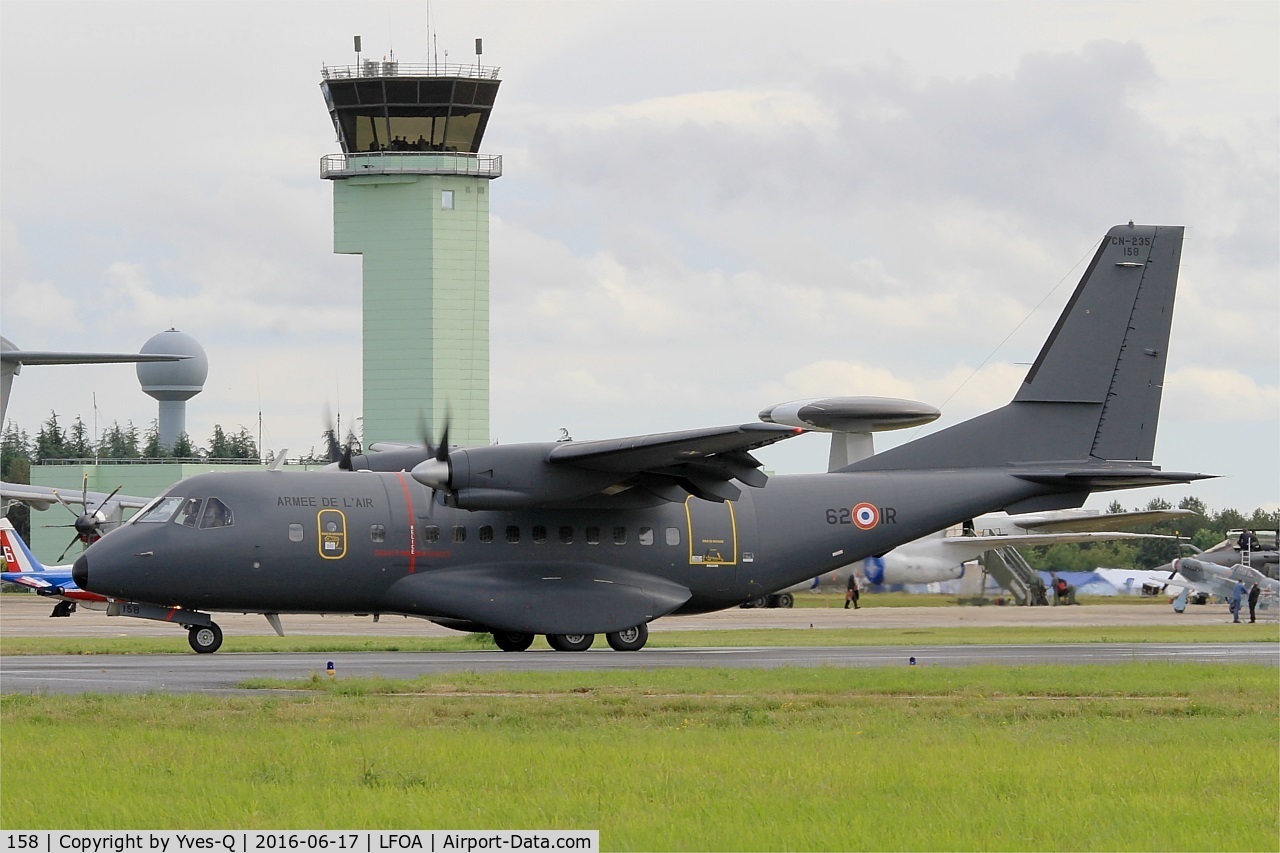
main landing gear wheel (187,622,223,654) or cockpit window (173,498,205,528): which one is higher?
cockpit window (173,498,205,528)

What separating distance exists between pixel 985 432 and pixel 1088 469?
177 centimetres

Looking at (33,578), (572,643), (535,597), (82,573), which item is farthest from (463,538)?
(33,578)

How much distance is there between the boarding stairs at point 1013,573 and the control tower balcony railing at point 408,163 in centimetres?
3146

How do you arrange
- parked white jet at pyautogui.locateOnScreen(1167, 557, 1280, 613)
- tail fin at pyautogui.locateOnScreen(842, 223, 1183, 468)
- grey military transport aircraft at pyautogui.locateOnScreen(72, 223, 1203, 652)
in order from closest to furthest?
grey military transport aircraft at pyautogui.locateOnScreen(72, 223, 1203, 652) → tail fin at pyautogui.locateOnScreen(842, 223, 1183, 468) → parked white jet at pyautogui.locateOnScreen(1167, 557, 1280, 613)

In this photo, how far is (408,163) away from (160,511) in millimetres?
51778

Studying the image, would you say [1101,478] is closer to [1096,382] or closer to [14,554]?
[1096,382]

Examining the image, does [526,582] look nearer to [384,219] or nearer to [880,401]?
[880,401]

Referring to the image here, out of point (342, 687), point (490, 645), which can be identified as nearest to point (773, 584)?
point (490, 645)

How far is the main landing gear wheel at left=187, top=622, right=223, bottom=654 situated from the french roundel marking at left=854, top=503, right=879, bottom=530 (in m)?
10.3

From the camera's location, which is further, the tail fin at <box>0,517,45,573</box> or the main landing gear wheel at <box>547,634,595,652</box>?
the tail fin at <box>0,517,45,573</box>

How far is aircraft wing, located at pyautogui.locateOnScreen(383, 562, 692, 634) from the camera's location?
948 inches

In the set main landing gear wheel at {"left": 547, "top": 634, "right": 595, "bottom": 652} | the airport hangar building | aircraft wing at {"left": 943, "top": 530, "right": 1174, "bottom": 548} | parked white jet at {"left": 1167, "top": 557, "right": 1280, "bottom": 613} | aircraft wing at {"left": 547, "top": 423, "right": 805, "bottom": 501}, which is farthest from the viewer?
the airport hangar building

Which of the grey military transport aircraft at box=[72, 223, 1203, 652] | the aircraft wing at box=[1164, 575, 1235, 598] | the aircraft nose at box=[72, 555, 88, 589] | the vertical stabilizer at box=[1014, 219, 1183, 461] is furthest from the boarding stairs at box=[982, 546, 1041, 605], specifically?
the aircraft nose at box=[72, 555, 88, 589]

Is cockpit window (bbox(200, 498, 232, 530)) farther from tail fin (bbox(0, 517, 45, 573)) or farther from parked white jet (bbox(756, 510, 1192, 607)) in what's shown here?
parked white jet (bbox(756, 510, 1192, 607))
